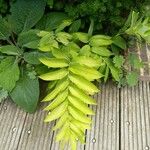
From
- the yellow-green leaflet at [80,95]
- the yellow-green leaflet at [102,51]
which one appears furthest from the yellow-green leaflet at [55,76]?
the yellow-green leaflet at [102,51]

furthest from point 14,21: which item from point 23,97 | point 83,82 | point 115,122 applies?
point 115,122

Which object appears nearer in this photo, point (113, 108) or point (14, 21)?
point (113, 108)

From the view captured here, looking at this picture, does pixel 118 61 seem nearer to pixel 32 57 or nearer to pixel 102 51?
pixel 102 51

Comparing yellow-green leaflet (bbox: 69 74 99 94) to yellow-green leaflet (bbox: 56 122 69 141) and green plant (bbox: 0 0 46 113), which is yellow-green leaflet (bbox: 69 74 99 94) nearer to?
yellow-green leaflet (bbox: 56 122 69 141)

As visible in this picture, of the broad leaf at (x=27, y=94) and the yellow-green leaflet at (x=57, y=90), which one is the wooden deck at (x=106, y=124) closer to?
the broad leaf at (x=27, y=94)

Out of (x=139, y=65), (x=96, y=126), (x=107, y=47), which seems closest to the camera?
(x=96, y=126)

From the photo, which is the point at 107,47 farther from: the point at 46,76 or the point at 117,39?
the point at 46,76
